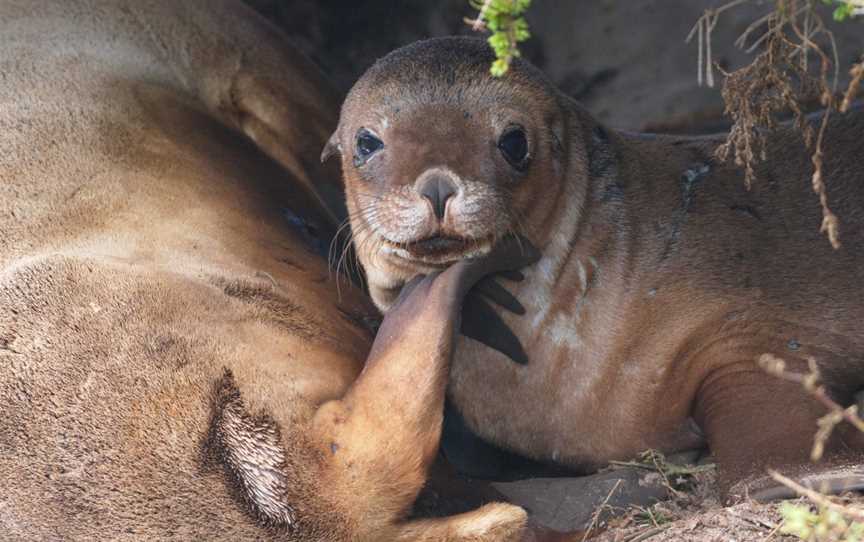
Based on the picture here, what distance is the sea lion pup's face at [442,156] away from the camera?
338 cm

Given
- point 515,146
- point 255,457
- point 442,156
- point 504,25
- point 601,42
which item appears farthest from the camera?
point 601,42

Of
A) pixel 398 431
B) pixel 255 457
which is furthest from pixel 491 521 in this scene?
pixel 255 457

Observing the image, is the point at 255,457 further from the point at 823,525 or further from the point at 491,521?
the point at 823,525

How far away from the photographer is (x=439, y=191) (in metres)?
3.29

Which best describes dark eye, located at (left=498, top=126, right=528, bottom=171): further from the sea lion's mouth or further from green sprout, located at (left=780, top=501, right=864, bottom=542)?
green sprout, located at (left=780, top=501, right=864, bottom=542)

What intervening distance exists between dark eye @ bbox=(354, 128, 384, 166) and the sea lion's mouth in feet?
1.20

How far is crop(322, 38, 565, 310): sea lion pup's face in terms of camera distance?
3.38m

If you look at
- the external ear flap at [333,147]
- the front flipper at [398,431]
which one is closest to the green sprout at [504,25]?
the front flipper at [398,431]

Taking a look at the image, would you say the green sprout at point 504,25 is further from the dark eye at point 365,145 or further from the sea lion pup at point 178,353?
the dark eye at point 365,145

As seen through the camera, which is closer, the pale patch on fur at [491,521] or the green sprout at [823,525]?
the green sprout at [823,525]

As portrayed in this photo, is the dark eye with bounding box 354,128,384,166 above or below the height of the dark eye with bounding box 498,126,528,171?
below

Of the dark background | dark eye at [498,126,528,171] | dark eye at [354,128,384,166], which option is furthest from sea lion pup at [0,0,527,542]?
the dark background

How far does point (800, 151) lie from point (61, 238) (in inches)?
101

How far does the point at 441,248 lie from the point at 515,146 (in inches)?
17.2
